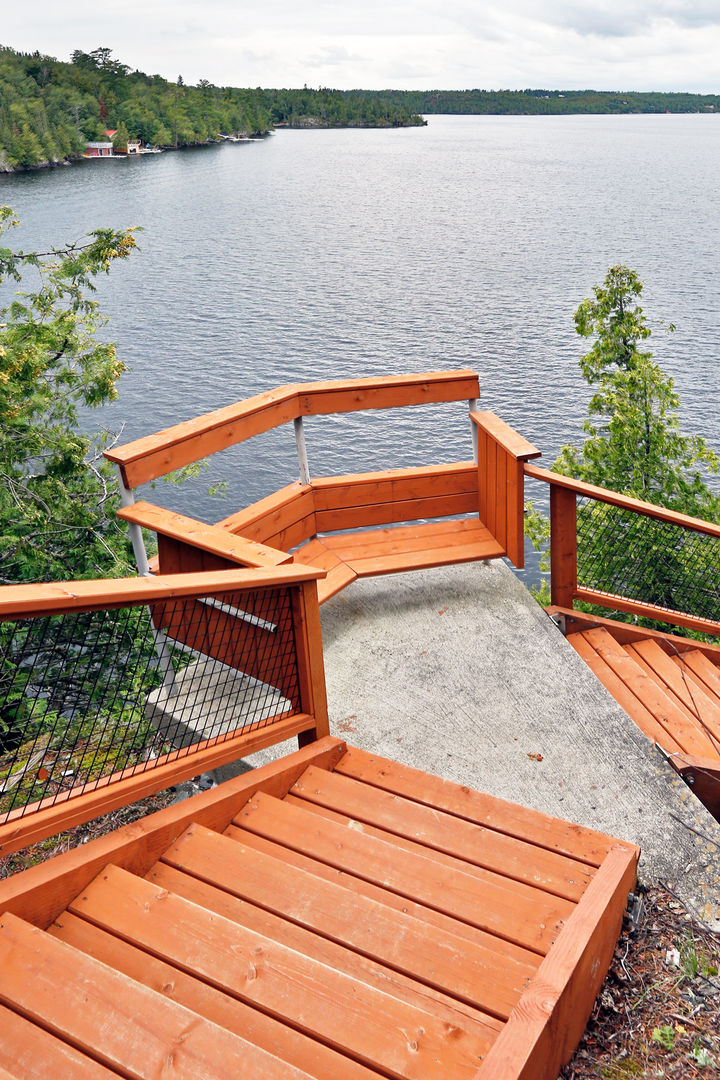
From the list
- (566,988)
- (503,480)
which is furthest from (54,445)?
(566,988)

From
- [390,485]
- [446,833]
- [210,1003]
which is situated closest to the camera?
[210,1003]

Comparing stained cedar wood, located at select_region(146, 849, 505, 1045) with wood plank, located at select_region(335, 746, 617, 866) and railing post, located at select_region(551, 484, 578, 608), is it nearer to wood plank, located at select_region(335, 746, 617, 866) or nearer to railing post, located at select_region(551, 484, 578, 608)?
wood plank, located at select_region(335, 746, 617, 866)

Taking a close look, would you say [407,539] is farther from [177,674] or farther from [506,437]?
[177,674]

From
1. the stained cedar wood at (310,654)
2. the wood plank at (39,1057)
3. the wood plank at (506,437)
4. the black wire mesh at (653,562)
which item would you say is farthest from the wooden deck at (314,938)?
the black wire mesh at (653,562)

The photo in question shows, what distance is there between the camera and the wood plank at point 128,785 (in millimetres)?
2355

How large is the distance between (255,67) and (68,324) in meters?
143

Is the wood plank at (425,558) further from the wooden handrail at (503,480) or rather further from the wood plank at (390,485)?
the wood plank at (390,485)

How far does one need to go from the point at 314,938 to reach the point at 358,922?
5.5 inches

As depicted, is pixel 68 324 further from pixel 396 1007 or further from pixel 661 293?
pixel 661 293

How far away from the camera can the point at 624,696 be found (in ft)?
16.5

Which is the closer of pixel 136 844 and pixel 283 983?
Result: pixel 283 983

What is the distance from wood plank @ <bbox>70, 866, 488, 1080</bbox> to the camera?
189cm

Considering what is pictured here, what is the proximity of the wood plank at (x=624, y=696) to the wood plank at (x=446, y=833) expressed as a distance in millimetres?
1640

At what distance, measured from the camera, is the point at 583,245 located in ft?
140
